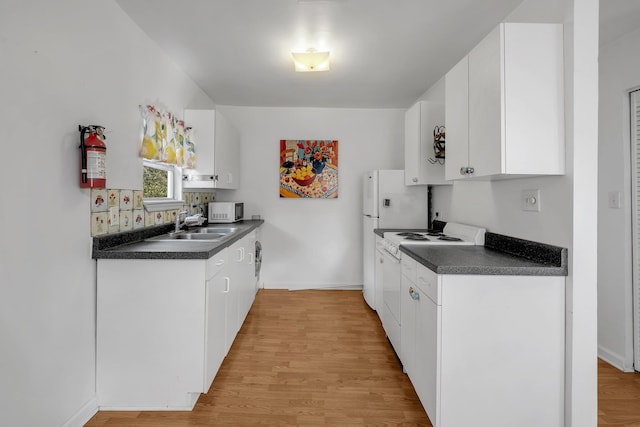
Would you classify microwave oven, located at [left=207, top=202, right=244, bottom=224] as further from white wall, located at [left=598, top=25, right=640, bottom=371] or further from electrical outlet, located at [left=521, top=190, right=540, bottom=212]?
white wall, located at [left=598, top=25, right=640, bottom=371]

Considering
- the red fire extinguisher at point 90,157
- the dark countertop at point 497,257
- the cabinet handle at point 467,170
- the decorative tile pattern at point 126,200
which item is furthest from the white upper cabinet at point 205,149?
the cabinet handle at point 467,170

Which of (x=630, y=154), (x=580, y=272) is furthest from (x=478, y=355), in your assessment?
(x=630, y=154)

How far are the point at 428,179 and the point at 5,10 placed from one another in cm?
286

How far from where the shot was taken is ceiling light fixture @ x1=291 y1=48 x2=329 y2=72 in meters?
2.66

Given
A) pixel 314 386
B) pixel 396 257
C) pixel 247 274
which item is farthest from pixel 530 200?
pixel 247 274

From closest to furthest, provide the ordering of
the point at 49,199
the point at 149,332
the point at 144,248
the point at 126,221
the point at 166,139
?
the point at 49,199, the point at 149,332, the point at 144,248, the point at 126,221, the point at 166,139

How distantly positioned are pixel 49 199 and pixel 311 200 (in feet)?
10.1

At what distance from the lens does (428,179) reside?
9.68 ft

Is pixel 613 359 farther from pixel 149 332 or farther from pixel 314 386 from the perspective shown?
pixel 149 332

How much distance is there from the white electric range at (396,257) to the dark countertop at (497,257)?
0.11 meters

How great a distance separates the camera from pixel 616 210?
7.92 ft

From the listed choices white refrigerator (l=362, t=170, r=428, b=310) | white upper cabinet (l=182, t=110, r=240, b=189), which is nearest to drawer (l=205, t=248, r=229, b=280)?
white upper cabinet (l=182, t=110, r=240, b=189)

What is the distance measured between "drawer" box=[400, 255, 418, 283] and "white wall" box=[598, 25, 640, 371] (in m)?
1.68

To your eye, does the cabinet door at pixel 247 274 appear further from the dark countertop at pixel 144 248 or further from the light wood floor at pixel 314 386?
the dark countertop at pixel 144 248
